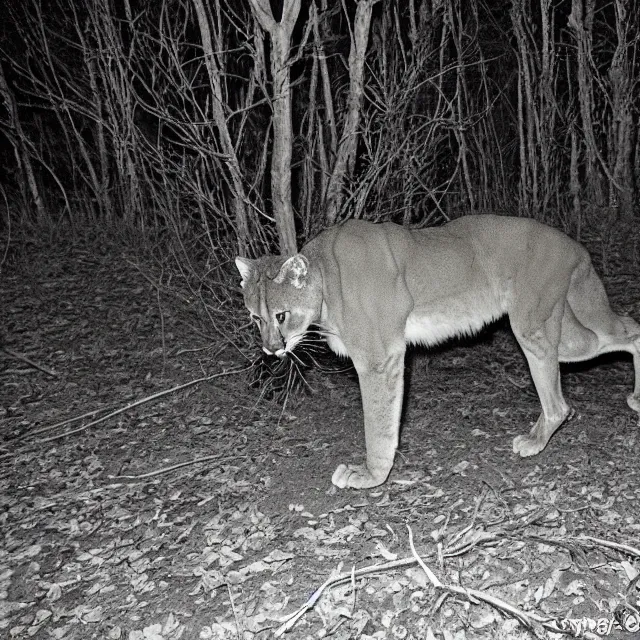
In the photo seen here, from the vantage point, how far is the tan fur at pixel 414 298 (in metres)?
4.36

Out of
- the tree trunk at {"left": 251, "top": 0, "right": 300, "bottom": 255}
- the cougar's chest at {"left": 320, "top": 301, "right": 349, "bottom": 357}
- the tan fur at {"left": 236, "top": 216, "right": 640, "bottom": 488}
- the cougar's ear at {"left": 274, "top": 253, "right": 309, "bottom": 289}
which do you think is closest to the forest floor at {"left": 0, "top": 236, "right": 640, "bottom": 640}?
the tan fur at {"left": 236, "top": 216, "right": 640, "bottom": 488}

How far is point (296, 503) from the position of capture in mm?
4363

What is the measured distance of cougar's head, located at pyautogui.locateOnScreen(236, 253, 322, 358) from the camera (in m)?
4.34

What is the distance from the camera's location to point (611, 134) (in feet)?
32.3

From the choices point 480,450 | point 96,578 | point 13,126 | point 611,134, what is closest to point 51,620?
point 96,578

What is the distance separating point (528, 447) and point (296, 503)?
1.57 metres

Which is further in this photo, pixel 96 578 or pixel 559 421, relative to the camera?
pixel 559 421

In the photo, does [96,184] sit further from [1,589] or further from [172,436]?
[1,589]

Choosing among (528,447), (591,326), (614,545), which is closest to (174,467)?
(528,447)

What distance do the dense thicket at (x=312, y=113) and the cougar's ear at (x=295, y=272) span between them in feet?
2.76

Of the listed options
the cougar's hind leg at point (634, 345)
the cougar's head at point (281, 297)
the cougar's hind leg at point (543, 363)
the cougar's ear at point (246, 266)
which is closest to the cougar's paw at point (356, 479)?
the cougar's head at point (281, 297)

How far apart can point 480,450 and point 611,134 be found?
6.89 meters

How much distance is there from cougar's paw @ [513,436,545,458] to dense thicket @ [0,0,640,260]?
211 cm

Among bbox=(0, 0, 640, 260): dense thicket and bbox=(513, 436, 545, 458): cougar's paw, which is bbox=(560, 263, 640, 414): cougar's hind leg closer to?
bbox=(513, 436, 545, 458): cougar's paw
